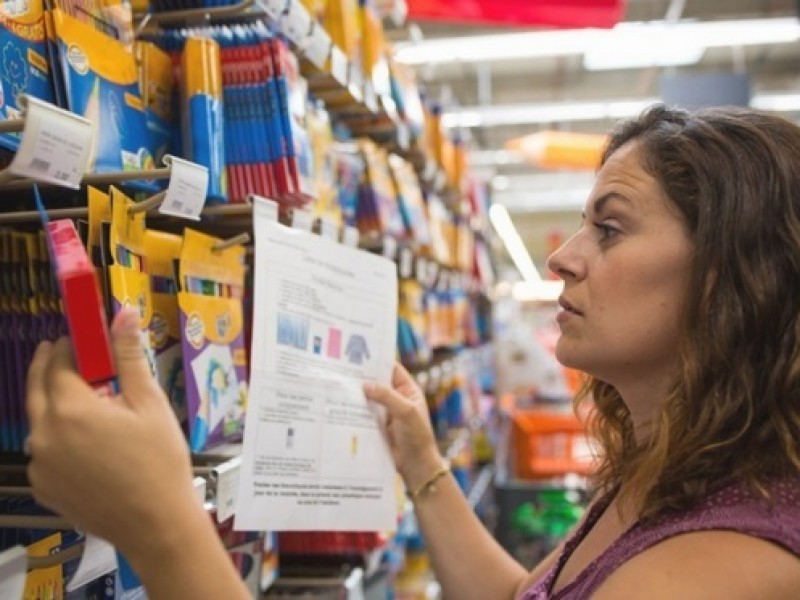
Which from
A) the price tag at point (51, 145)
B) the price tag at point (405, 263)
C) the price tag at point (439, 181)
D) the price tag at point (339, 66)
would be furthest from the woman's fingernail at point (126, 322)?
the price tag at point (439, 181)

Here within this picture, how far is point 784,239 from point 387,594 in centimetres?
170

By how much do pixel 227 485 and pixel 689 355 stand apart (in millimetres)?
697

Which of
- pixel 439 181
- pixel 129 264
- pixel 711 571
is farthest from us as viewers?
pixel 439 181

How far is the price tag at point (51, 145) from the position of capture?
800mm

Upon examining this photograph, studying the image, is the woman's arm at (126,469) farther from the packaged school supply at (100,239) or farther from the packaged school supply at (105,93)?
the packaged school supply at (105,93)

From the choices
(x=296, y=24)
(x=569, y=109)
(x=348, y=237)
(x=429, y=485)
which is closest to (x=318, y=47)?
(x=296, y=24)

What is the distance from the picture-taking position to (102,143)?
116 centimetres

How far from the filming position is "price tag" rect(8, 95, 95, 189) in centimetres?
80

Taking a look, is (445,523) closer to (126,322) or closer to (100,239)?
(100,239)

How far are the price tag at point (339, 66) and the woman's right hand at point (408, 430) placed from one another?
0.67m

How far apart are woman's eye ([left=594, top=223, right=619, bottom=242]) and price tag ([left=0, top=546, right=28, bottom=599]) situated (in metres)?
0.89

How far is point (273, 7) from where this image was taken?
149 cm

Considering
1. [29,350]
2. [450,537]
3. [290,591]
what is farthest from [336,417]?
[290,591]

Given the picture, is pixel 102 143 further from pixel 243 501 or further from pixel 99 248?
pixel 243 501
